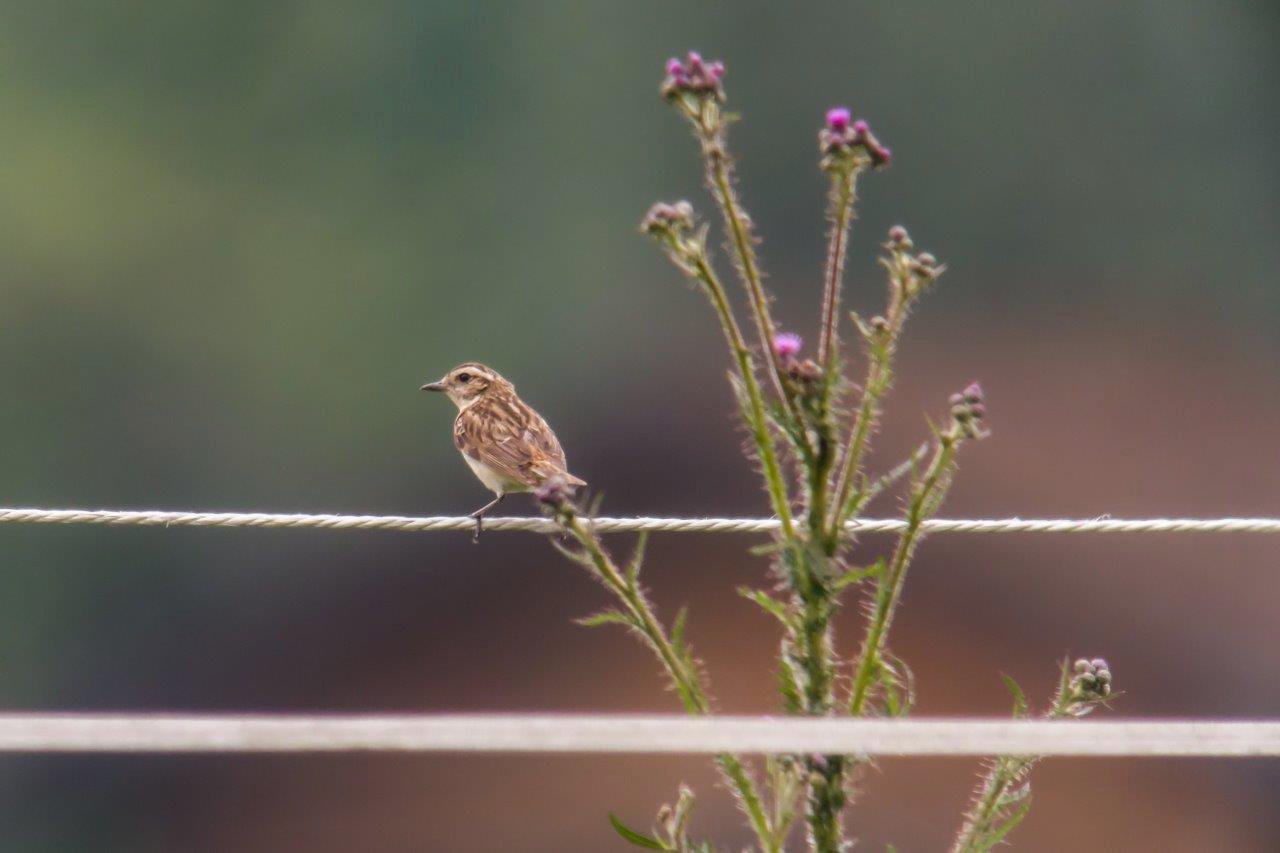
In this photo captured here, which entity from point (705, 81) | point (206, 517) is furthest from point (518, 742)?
point (206, 517)

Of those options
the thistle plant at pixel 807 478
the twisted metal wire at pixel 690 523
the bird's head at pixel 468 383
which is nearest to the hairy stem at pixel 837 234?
the thistle plant at pixel 807 478

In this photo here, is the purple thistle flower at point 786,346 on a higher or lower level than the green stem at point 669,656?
higher

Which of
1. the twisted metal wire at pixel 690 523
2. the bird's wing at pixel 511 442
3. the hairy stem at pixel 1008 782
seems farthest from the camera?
the bird's wing at pixel 511 442

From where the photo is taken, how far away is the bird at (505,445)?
263 inches

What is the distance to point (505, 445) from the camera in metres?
6.86

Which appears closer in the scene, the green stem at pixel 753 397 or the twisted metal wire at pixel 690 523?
the green stem at pixel 753 397

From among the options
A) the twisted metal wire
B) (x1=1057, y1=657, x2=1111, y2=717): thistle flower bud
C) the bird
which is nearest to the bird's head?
the bird

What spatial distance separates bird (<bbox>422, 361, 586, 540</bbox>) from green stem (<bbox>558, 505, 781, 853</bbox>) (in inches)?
140

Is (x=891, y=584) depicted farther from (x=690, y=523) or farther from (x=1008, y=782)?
(x=690, y=523)

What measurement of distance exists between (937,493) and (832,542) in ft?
0.68

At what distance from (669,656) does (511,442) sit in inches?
164

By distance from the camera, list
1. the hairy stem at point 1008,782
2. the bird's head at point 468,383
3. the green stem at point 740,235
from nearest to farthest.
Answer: the green stem at point 740,235 → the hairy stem at point 1008,782 → the bird's head at point 468,383

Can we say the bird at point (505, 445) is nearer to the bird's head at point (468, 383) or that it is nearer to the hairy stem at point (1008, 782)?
the bird's head at point (468, 383)

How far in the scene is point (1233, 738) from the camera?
2.82 metres
